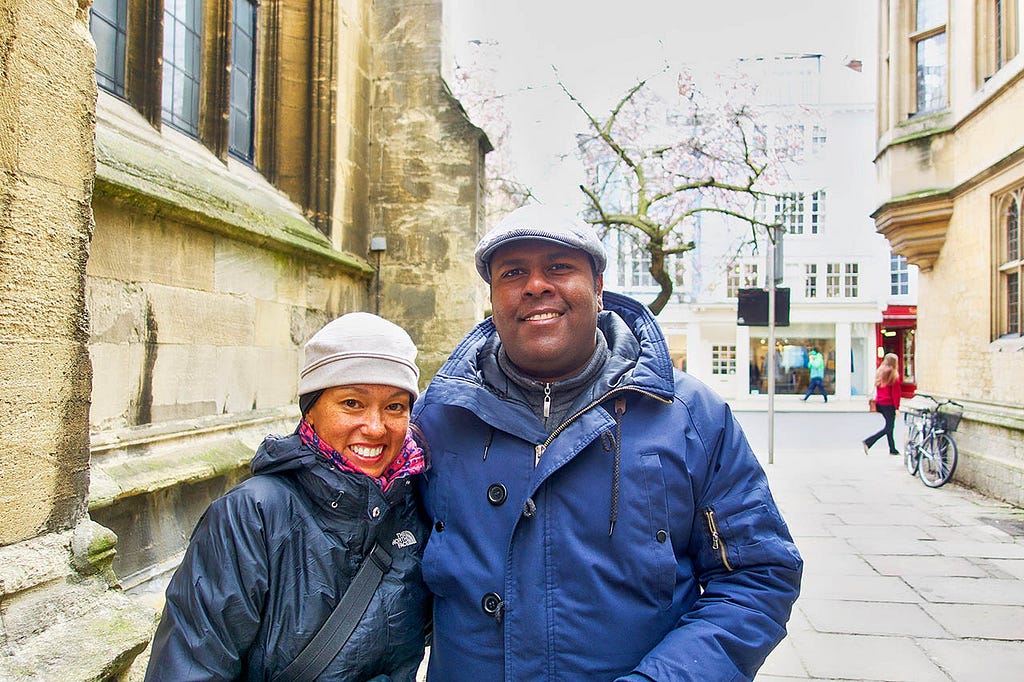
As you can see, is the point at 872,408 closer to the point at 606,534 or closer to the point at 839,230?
the point at 839,230

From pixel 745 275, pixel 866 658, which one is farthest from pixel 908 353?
pixel 866 658

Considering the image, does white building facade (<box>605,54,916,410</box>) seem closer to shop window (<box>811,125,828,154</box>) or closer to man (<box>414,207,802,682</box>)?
shop window (<box>811,125,828,154</box>)

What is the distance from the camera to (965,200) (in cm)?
913

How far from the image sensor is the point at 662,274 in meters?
11.9

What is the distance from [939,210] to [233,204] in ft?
28.9

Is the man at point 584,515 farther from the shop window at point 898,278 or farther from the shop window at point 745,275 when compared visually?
the shop window at point 898,278

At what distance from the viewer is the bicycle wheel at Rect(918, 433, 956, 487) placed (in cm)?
886

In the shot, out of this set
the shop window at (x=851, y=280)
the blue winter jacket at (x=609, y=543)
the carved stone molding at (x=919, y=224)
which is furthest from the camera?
the shop window at (x=851, y=280)

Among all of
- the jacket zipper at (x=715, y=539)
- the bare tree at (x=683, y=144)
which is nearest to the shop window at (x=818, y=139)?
the bare tree at (x=683, y=144)

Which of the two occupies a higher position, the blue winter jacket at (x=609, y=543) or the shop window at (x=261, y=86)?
the shop window at (x=261, y=86)

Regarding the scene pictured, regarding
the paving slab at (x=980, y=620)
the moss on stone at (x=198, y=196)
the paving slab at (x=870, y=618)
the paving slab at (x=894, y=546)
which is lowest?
the paving slab at (x=894, y=546)

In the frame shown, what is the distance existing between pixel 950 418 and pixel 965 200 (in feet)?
8.82

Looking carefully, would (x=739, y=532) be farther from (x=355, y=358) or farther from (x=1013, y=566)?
(x=1013, y=566)

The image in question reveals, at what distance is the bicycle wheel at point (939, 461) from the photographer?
886 centimetres
